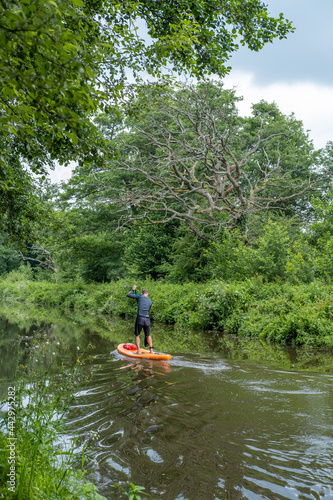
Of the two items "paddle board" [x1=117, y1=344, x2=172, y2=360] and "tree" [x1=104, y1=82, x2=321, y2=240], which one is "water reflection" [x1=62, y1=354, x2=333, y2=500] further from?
"tree" [x1=104, y1=82, x2=321, y2=240]

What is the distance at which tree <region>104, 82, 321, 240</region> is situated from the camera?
73.8ft

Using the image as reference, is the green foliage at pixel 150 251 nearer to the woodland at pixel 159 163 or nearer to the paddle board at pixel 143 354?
the woodland at pixel 159 163

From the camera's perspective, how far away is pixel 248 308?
16.8m

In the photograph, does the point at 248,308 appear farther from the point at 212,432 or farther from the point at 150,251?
the point at 150,251

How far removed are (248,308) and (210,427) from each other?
11676mm

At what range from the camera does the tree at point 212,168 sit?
2248 cm

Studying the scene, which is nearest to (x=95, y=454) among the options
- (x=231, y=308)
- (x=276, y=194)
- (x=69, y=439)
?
(x=69, y=439)

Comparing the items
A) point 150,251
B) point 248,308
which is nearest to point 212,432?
point 248,308

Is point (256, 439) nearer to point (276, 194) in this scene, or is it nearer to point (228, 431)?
point (228, 431)

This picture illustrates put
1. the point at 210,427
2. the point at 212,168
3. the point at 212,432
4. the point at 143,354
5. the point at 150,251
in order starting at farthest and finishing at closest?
the point at 150,251 < the point at 212,168 < the point at 143,354 < the point at 210,427 < the point at 212,432

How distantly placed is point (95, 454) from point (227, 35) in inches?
296

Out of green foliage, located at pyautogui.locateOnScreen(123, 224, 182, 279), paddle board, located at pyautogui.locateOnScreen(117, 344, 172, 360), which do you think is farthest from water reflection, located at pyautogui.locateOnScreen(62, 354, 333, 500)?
green foliage, located at pyautogui.locateOnScreen(123, 224, 182, 279)

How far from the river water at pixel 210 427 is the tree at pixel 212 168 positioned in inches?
536

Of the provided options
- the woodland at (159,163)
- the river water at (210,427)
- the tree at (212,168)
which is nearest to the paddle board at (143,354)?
the river water at (210,427)
